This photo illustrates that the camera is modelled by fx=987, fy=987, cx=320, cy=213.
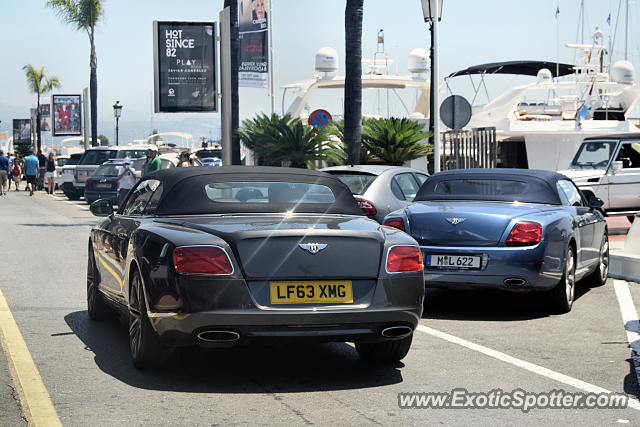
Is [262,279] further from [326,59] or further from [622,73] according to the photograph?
[622,73]

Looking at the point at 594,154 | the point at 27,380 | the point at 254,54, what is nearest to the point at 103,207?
the point at 27,380

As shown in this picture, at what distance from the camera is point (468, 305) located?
10211 mm

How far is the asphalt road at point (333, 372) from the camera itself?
5355 mm

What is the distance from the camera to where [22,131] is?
94562mm

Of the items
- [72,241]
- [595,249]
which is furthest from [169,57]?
[595,249]

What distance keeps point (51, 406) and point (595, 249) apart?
725 cm

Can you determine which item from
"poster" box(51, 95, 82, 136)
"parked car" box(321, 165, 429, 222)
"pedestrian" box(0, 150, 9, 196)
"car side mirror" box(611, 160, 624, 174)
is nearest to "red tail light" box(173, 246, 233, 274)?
"parked car" box(321, 165, 429, 222)

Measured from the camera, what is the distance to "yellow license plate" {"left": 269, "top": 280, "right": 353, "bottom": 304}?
5961 millimetres

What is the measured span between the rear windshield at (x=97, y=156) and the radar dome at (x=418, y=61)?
14401mm

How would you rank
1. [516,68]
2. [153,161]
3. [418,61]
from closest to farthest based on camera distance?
[153,161]
[418,61]
[516,68]

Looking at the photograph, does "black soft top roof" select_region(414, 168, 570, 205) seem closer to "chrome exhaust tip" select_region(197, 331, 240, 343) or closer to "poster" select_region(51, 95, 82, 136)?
"chrome exhaust tip" select_region(197, 331, 240, 343)

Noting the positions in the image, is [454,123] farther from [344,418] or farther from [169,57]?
[344,418]

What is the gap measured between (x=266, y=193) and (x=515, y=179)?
3970mm

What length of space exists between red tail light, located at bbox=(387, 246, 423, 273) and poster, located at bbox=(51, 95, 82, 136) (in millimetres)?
60802
